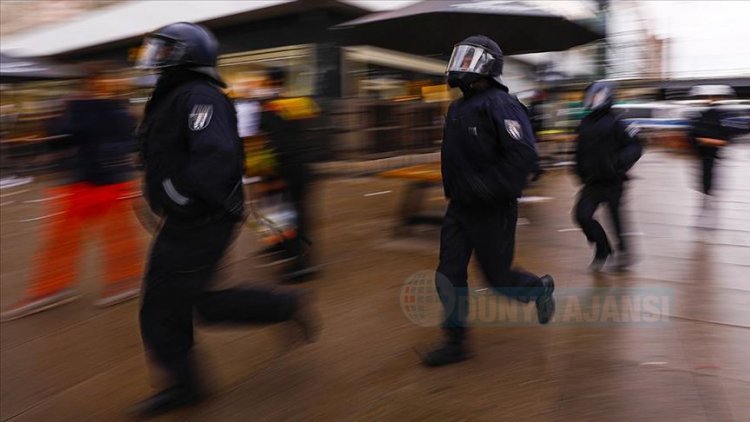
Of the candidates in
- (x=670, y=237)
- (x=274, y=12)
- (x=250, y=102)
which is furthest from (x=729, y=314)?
(x=274, y=12)

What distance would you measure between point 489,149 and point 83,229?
10.1ft

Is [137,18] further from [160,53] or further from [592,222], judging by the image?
[160,53]

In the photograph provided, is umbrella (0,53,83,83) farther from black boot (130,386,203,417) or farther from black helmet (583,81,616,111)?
black boot (130,386,203,417)

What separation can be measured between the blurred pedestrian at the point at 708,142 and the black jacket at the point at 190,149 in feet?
20.0

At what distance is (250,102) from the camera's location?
552 cm

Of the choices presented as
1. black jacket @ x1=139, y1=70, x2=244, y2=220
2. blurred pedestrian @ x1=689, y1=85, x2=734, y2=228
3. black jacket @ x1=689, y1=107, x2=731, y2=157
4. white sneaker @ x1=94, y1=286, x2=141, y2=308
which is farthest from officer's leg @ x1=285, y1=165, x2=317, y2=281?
black jacket @ x1=689, y1=107, x2=731, y2=157

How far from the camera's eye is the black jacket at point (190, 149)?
2807mm

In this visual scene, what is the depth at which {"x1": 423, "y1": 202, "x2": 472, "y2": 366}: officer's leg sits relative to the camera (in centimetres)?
353

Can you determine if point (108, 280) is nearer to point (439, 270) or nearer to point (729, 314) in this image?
point (439, 270)

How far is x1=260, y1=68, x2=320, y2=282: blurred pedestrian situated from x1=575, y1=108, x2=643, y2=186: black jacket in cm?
221

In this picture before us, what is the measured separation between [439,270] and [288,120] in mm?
2151

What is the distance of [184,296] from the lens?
117 inches

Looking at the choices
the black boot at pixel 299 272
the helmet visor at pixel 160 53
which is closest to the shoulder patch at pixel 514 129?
the helmet visor at pixel 160 53

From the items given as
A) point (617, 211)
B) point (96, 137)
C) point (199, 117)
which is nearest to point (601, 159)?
point (617, 211)
